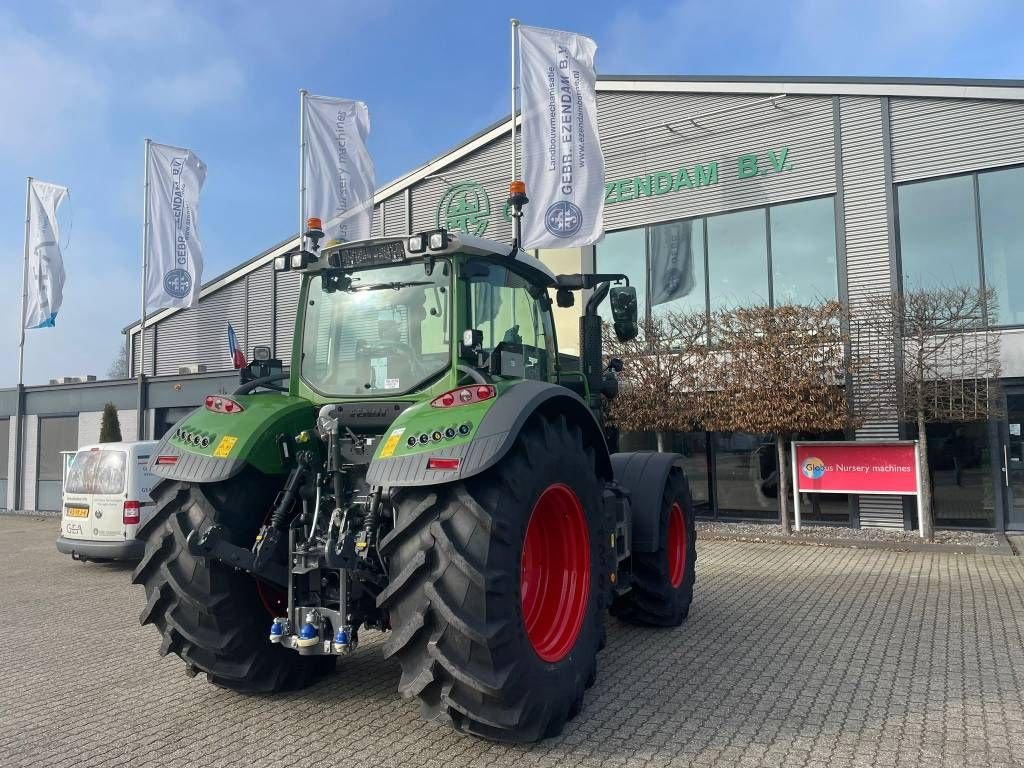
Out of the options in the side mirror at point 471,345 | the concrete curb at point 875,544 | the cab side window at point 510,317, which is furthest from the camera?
the concrete curb at point 875,544

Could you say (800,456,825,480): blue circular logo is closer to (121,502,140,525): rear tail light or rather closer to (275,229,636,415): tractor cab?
(275,229,636,415): tractor cab

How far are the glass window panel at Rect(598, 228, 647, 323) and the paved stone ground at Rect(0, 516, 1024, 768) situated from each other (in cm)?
867

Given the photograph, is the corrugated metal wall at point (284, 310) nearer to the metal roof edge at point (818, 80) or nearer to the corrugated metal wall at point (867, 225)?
the metal roof edge at point (818, 80)

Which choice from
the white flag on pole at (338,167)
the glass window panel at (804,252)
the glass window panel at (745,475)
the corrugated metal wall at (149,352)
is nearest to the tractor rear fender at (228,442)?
the glass window panel at (745,475)

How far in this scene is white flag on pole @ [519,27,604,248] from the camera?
12398 millimetres

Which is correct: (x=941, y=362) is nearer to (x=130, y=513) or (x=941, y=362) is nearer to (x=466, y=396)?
(x=466, y=396)

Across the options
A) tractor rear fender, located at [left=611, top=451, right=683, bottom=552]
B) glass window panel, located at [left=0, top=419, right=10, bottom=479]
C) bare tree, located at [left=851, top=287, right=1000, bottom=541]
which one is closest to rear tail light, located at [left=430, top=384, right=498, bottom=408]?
tractor rear fender, located at [left=611, top=451, right=683, bottom=552]

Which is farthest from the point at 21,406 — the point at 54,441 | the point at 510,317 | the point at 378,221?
the point at 510,317

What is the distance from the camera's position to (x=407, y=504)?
3.55 metres

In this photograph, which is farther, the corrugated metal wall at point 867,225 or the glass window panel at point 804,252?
the glass window panel at point 804,252

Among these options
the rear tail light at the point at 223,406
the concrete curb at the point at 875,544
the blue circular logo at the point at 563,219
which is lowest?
the concrete curb at the point at 875,544

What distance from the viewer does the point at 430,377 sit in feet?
14.5

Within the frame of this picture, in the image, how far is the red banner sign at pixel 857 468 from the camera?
11.6 meters

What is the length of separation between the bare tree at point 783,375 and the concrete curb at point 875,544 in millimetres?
583
